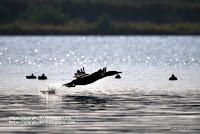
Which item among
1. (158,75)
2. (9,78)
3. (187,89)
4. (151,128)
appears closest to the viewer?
(151,128)

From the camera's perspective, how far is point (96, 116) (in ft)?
107

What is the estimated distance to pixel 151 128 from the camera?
29.1 metres

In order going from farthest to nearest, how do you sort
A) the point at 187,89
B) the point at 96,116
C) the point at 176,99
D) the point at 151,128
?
the point at 187,89 → the point at 176,99 → the point at 96,116 → the point at 151,128

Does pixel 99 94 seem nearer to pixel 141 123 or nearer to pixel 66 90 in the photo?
pixel 66 90

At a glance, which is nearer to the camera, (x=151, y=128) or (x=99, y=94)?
(x=151, y=128)

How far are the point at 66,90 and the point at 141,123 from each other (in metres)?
15.8

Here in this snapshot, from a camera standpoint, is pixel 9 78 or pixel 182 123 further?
pixel 9 78

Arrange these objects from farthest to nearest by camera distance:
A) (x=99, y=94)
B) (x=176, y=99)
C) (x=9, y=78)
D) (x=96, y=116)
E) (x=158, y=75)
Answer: (x=158, y=75)
(x=9, y=78)
(x=99, y=94)
(x=176, y=99)
(x=96, y=116)

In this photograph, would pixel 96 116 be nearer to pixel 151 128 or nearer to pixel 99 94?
pixel 151 128

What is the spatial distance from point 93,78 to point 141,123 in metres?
11.9

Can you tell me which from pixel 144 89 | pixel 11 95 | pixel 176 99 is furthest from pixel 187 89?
pixel 11 95

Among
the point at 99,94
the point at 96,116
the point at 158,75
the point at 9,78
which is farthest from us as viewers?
the point at 158,75

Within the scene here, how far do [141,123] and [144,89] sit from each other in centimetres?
1624

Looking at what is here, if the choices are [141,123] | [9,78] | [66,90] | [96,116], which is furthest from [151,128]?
[9,78]
